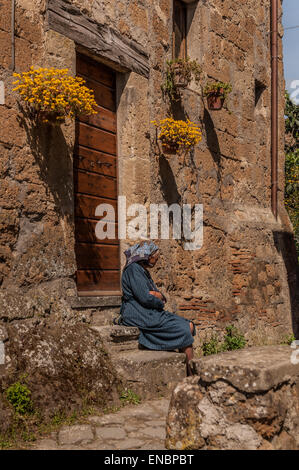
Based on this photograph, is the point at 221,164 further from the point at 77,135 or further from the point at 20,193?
the point at 20,193

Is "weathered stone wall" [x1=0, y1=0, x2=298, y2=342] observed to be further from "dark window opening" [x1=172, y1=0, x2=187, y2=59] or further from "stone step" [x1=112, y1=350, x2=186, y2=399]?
"stone step" [x1=112, y1=350, x2=186, y2=399]

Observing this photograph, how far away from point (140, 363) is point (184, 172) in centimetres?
284

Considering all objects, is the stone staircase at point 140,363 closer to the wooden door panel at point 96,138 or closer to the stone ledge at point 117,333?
the stone ledge at point 117,333

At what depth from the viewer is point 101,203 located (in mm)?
5938

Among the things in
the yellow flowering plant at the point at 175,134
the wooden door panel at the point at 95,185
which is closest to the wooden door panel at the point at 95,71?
the yellow flowering plant at the point at 175,134

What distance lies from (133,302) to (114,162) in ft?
5.60

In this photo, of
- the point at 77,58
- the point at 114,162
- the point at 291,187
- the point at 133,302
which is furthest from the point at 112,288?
the point at 291,187

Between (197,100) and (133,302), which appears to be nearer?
(133,302)

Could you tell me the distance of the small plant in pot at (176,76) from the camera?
6582 millimetres

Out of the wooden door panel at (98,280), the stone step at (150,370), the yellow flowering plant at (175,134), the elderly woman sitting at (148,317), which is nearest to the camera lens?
the stone step at (150,370)

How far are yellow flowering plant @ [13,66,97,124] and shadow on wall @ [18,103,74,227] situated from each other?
12cm

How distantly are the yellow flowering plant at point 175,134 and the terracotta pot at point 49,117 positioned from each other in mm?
1735

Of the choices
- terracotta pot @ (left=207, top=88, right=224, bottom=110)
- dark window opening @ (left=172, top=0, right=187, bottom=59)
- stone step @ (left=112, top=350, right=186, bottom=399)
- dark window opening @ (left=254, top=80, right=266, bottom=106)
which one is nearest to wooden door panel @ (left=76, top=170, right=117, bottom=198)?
stone step @ (left=112, top=350, right=186, bottom=399)
